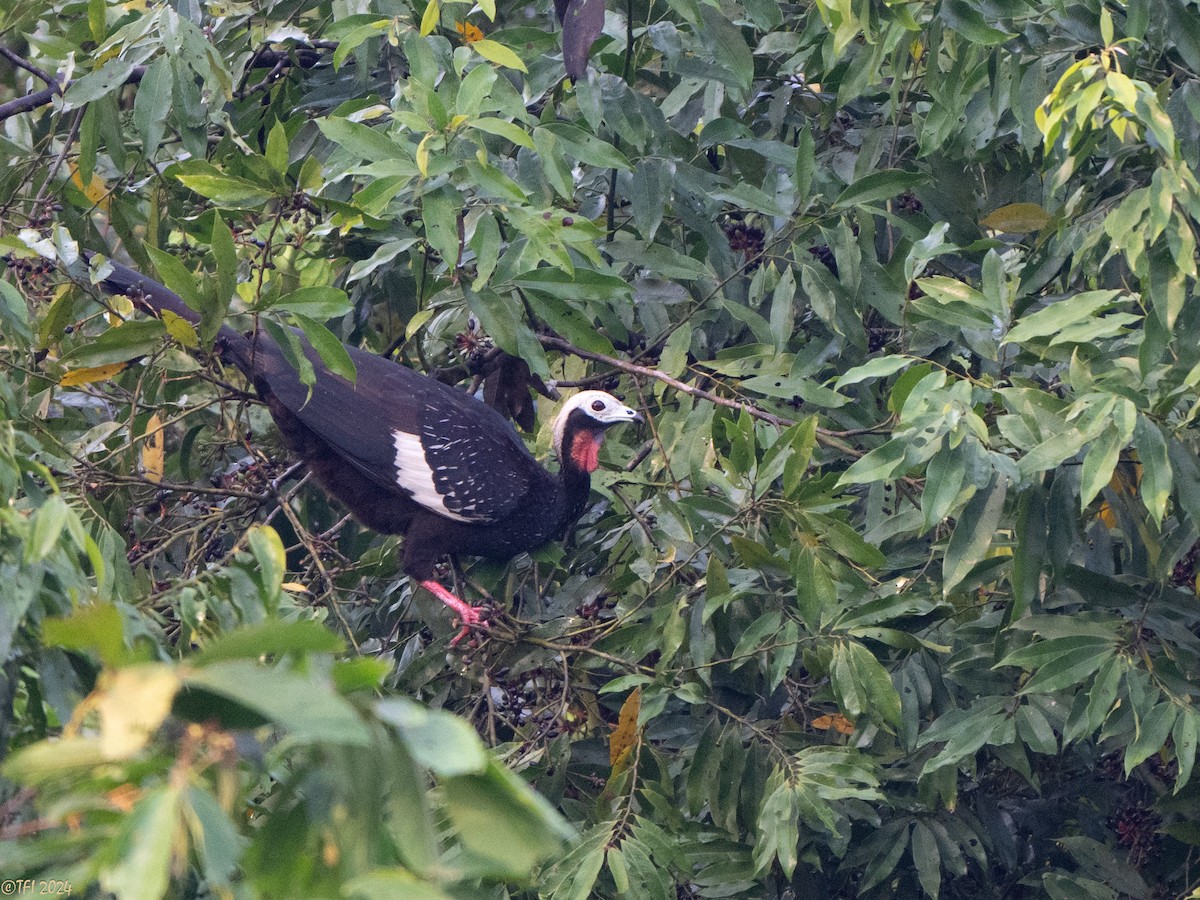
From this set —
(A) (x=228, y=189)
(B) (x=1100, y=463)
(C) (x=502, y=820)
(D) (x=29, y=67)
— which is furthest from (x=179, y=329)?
(C) (x=502, y=820)

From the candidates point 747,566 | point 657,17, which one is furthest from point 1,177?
point 747,566

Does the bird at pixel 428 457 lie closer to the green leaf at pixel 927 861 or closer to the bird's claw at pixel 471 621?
the bird's claw at pixel 471 621

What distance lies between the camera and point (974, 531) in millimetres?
2289

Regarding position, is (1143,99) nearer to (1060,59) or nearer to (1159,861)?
(1060,59)

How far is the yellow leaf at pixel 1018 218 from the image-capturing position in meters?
3.04

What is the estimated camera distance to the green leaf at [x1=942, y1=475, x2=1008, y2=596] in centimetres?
228

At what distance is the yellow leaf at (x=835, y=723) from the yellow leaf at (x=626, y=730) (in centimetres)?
47

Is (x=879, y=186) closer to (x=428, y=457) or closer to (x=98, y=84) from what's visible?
(x=428, y=457)

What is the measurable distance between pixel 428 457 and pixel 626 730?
4.19 feet

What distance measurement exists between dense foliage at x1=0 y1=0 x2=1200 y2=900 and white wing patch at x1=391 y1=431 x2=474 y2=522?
0.19 metres

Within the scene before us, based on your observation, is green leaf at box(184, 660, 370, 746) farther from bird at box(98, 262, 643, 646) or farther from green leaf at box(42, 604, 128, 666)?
bird at box(98, 262, 643, 646)

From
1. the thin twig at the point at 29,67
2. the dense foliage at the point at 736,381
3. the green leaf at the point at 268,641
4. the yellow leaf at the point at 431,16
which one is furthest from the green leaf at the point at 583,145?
the green leaf at the point at 268,641

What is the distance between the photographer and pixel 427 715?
92cm

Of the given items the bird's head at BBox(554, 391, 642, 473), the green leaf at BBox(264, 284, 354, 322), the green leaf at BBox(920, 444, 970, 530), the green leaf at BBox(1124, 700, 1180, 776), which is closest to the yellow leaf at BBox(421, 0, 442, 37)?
the green leaf at BBox(264, 284, 354, 322)
